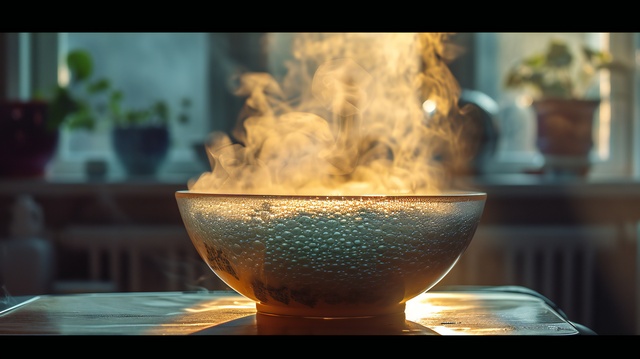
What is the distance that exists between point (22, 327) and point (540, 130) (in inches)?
68.8

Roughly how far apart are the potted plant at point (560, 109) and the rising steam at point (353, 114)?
0.23 meters

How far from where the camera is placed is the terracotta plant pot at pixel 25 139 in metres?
2.05

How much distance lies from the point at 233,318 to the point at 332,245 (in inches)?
5.0

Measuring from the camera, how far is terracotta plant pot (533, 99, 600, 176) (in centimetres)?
206

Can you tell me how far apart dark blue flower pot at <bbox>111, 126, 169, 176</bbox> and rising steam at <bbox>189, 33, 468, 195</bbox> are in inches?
5.6

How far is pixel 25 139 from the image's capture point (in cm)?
207

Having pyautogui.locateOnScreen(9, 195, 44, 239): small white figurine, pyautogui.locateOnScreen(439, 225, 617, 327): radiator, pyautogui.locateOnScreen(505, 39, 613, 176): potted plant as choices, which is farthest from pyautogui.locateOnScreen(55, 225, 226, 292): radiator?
pyautogui.locateOnScreen(505, 39, 613, 176): potted plant

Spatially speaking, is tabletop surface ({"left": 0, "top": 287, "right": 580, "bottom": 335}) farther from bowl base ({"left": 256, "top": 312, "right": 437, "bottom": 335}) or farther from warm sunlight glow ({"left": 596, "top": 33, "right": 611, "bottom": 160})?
warm sunlight glow ({"left": 596, "top": 33, "right": 611, "bottom": 160})

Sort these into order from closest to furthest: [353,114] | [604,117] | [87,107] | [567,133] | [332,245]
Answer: [332,245] → [353,114] → [567,133] → [87,107] → [604,117]

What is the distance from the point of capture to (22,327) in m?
0.59

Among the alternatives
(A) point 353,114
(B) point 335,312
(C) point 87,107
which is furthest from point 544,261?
(B) point 335,312

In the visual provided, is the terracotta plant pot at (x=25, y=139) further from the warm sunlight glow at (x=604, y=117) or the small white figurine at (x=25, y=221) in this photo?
the warm sunlight glow at (x=604, y=117)

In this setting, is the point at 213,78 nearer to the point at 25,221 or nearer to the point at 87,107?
the point at 87,107

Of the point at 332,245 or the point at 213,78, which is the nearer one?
the point at 332,245
